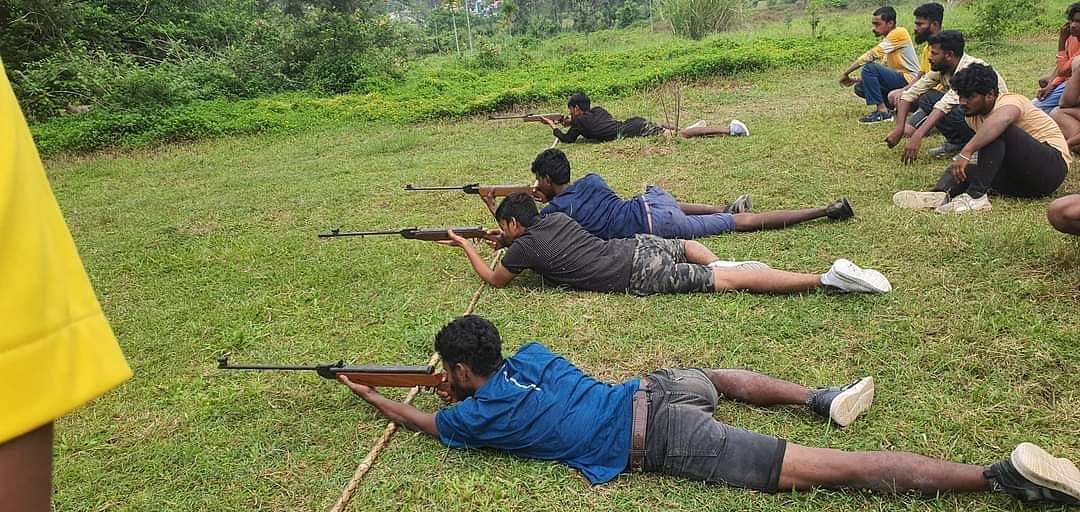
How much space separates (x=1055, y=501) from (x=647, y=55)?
1390 centimetres

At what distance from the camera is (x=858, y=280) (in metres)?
3.97

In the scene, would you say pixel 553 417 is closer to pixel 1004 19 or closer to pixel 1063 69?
A: pixel 1063 69

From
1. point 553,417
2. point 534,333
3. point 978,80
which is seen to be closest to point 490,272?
point 534,333

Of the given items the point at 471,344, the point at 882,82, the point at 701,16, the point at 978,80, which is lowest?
the point at 471,344

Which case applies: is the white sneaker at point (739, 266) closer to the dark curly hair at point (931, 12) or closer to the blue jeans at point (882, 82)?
the dark curly hair at point (931, 12)

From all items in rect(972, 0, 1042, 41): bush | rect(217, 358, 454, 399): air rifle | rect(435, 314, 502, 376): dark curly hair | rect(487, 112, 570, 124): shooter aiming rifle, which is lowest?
rect(217, 358, 454, 399): air rifle

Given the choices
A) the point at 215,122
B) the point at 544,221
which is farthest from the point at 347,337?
the point at 215,122

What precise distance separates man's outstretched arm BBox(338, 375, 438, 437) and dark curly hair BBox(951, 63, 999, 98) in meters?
4.53

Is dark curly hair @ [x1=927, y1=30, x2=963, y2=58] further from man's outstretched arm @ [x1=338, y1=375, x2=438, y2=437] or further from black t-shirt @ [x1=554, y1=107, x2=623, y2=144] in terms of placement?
man's outstretched arm @ [x1=338, y1=375, x2=438, y2=437]

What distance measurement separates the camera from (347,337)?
4.33m

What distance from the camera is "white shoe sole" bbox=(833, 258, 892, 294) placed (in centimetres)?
397

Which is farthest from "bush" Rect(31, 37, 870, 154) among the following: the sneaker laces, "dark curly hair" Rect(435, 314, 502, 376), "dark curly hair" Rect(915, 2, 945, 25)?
A: the sneaker laces

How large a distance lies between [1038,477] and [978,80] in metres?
3.71

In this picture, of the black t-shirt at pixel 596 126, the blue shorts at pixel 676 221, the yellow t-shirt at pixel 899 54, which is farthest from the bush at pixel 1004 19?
the blue shorts at pixel 676 221
